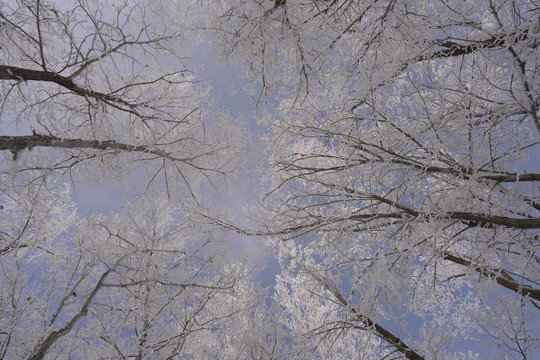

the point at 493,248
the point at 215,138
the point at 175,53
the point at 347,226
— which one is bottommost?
the point at 493,248

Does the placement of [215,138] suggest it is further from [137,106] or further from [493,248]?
[493,248]

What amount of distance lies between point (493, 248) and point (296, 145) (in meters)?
2.92

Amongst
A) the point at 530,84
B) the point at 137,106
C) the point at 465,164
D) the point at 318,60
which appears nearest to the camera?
the point at 530,84

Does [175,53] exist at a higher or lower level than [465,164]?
higher

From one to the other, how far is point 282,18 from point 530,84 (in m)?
1.87

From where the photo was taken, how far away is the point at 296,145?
4832 millimetres

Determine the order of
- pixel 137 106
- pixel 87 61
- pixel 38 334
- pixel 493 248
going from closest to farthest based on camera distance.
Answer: pixel 493 248
pixel 87 61
pixel 137 106
pixel 38 334

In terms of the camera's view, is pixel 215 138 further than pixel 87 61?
Yes

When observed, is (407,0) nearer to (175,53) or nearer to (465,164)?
(465,164)

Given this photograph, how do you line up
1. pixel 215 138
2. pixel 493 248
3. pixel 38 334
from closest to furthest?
pixel 493 248 → pixel 215 138 → pixel 38 334

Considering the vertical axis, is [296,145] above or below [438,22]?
above

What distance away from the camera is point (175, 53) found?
4.25m

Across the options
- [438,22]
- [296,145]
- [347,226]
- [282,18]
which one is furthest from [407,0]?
[296,145]

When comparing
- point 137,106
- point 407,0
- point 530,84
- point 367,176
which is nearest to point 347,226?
point 367,176
